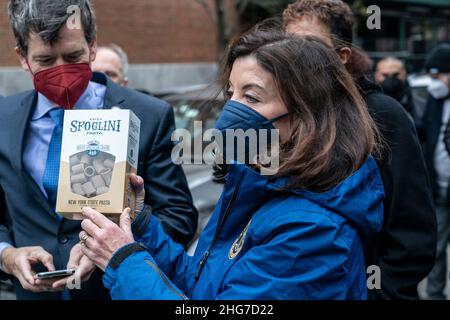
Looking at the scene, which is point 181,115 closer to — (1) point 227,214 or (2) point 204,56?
(1) point 227,214

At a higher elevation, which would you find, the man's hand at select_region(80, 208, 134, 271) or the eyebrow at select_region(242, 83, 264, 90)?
the eyebrow at select_region(242, 83, 264, 90)

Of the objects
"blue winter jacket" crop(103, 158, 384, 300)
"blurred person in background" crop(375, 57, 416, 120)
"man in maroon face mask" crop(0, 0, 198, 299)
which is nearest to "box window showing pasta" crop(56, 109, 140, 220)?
"blue winter jacket" crop(103, 158, 384, 300)

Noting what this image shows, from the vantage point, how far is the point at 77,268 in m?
2.06

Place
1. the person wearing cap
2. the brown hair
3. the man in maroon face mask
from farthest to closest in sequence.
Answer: the person wearing cap < the brown hair < the man in maroon face mask

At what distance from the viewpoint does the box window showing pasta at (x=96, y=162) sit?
187cm

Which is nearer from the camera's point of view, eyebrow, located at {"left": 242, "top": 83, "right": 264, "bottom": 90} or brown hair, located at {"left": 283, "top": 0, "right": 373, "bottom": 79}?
eyebrow, located at {"left": 242, "top": 83, "right": 264, "bottom": 90}

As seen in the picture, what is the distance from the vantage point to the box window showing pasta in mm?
1867

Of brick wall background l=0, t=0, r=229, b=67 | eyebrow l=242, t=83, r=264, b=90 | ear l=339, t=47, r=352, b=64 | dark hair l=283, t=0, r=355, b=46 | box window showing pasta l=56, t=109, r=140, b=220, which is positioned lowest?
box window showing pasta l=56, t=109, r=140, b=220

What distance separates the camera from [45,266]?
2.21 m

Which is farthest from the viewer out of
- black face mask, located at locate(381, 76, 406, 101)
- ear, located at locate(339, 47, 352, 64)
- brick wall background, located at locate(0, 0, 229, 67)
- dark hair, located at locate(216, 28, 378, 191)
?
brick wall background, located at locate(0, 0, 229, 67)

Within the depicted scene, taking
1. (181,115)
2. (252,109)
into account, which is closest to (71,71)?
(252,109)

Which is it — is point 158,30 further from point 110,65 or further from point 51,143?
point 51,143

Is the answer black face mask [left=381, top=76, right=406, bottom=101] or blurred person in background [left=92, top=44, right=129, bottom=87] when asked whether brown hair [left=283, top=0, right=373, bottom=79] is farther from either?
black face mask [left=381, top=76, right=406, bottom=101]

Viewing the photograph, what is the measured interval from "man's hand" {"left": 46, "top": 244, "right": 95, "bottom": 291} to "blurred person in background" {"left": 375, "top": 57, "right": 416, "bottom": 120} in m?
2.98
